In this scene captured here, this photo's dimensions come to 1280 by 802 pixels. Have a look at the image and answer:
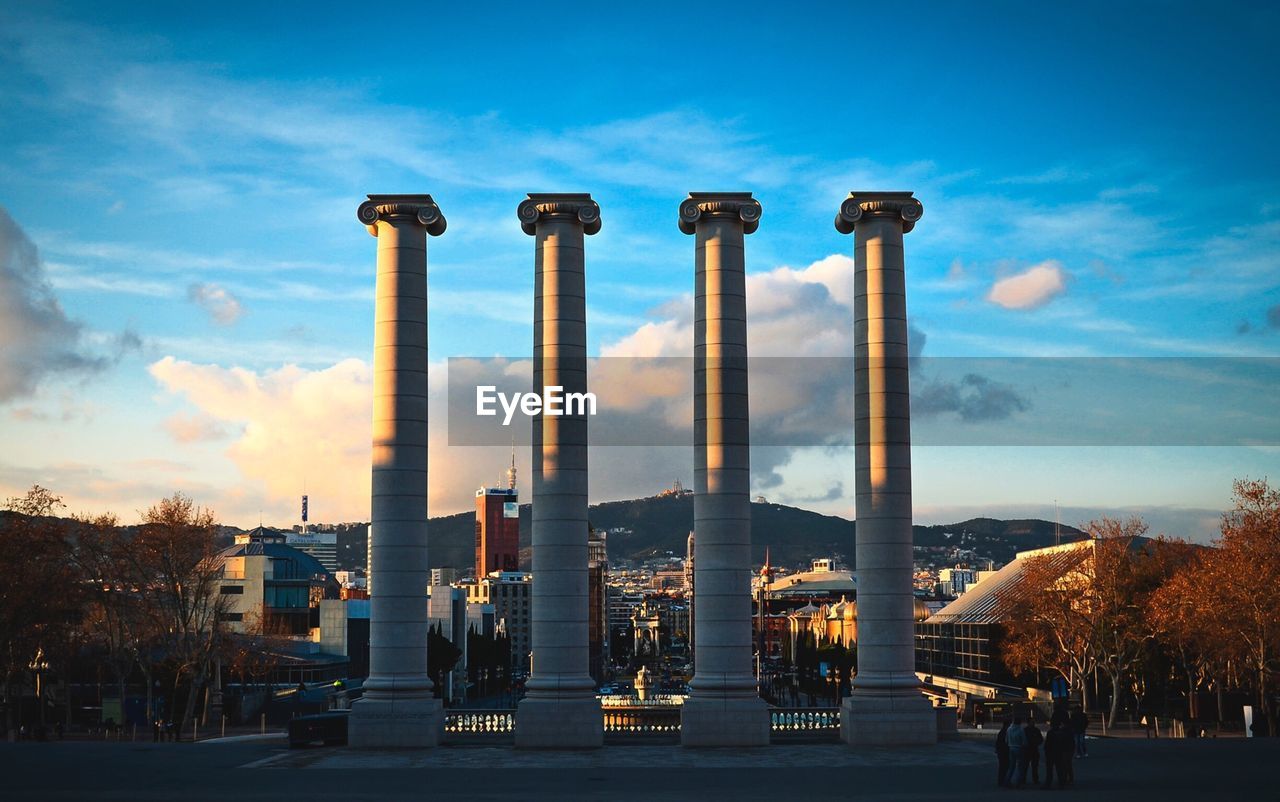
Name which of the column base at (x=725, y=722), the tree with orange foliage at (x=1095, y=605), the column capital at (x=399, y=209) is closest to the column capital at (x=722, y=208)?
the column capital at (x=399, y=209)

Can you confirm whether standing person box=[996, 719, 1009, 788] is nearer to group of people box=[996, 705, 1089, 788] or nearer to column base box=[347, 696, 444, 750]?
group of people box=[996, 705, 1089, 788]

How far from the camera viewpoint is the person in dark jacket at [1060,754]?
3825cm

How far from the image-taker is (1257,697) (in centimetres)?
9769

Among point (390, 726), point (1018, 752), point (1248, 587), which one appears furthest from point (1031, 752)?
point (1248, 587)

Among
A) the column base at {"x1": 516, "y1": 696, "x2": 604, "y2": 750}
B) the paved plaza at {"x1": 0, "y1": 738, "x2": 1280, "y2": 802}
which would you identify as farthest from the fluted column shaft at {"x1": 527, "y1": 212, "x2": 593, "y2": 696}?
the paved plaza at {"x1": 0, "y1": 738, "x2": 1280, "y2": 802}

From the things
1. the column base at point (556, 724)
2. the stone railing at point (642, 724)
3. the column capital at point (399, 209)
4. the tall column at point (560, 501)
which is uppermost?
the column capital at point (399, 209)

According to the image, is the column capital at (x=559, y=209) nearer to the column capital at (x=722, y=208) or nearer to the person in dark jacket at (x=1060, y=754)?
the column capital at (x=722, y=208)

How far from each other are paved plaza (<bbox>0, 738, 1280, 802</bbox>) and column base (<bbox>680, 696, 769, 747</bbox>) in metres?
1.19

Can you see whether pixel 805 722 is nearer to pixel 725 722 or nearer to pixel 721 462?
pixel 725 722

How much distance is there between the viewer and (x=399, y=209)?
52.6 meters

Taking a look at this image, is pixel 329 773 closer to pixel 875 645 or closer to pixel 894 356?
pixel 875 645

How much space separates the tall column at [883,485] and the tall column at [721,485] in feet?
15.4

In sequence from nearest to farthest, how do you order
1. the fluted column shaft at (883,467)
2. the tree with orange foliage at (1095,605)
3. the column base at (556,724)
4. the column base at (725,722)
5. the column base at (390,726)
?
the column base at (390,726), the column base at (556,724), the column base at (725,722), the fluted column shaft at (883,467), the tree with orange foliage at (1095,605)

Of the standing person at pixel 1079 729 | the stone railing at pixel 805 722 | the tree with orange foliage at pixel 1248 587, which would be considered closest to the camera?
the standing person at pixel 1079 729
